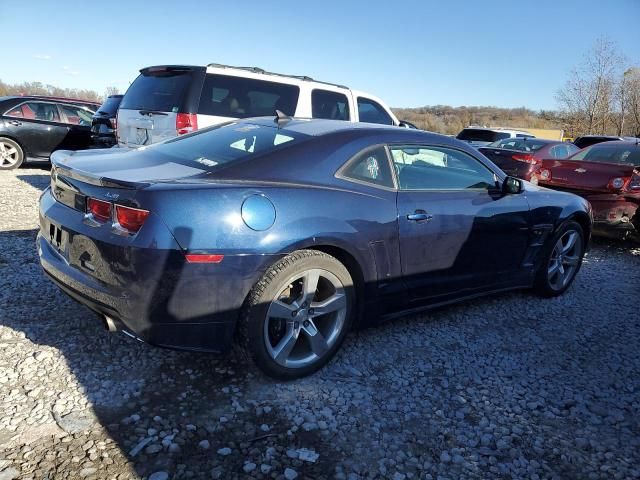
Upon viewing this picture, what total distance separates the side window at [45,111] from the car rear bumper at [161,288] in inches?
345

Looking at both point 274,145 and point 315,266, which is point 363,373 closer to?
point 315,266

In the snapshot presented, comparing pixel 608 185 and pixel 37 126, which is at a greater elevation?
pixel 37 126

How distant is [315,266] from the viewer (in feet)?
9.37

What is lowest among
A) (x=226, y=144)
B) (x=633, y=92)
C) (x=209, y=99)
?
(x=226, y=144)

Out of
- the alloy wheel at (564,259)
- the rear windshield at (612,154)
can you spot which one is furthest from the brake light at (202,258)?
the rear windshield at (612,154)

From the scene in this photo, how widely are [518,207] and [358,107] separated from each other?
3.93 m

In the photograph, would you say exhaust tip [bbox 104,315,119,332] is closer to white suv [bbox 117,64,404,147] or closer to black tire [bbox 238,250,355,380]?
black tire [bbox 238,250,355,380]

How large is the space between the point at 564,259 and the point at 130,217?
4.00 meters

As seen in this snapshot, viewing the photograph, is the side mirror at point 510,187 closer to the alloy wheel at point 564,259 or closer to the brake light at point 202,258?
the alloy wheel at point 564,259

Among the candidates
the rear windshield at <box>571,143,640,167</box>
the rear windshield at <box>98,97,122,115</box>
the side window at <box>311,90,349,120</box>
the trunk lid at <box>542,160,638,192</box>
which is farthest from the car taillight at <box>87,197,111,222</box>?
the rear windshield at <box>98,97,122,115</box>

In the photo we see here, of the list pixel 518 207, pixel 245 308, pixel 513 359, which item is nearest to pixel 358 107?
pixel 518 207

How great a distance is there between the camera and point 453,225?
11.6ft

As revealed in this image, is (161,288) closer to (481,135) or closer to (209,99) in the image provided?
(209,99)

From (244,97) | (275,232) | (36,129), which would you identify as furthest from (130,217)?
(36,129)
